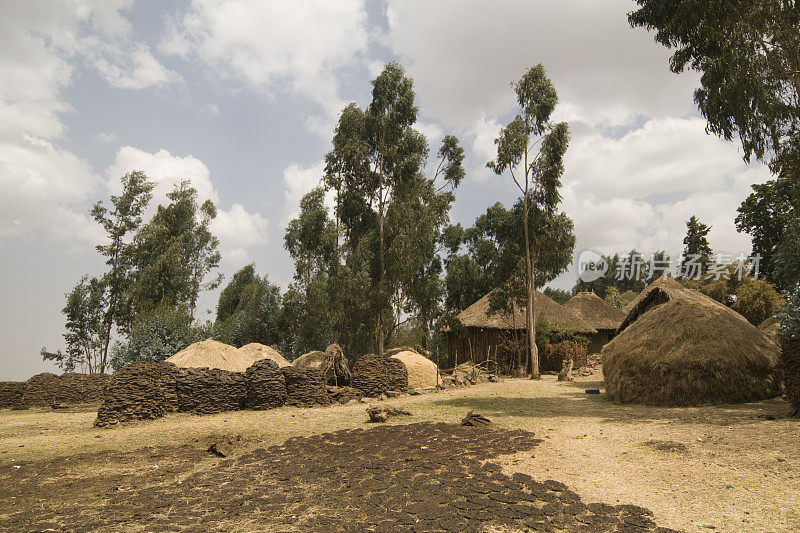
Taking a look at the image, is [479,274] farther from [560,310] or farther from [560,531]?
[560,531]

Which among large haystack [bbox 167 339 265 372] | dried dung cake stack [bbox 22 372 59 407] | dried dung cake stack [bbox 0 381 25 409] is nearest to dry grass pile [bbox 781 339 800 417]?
large haystack [bbox 167 339 265 372]

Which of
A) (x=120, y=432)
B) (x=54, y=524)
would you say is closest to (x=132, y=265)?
(x=120, y=432)

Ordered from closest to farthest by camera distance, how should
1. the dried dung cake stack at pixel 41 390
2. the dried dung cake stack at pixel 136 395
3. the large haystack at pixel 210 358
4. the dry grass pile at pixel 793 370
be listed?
the dry grass pile at pixel 793 370 → the dried dung cake stack at pixel 136 395 → the large haystack at pixel 210 358 → the dried dung cake stack at pixel 41 390

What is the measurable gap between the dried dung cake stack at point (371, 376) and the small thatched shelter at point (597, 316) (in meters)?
20.4

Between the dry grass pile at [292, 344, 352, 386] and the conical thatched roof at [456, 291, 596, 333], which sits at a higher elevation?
the conical thatched roof at [456, 291, 596, 333]

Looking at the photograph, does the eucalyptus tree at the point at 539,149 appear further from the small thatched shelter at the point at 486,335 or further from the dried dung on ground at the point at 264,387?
the dried dung on ground at the point at 264,387

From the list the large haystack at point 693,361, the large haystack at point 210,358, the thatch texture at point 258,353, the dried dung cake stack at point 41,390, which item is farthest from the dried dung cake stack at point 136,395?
the large haystack at point 693,361

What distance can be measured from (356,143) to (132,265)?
15.6m

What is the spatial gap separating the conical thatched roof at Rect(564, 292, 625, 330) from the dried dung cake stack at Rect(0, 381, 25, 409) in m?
31.6

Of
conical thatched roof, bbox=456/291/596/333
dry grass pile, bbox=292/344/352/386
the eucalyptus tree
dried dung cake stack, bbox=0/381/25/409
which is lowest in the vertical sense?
dried dung cake stack, bbox=0/381/25/409

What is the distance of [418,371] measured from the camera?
18.9 meters

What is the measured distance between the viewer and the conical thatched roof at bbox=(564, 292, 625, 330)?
105ft

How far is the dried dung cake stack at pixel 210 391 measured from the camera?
40.0 ft

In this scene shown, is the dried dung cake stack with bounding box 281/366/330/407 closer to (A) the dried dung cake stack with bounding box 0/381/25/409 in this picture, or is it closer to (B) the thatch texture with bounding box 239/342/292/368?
(B) the thatch texture with bounding box 239/342/292/368
